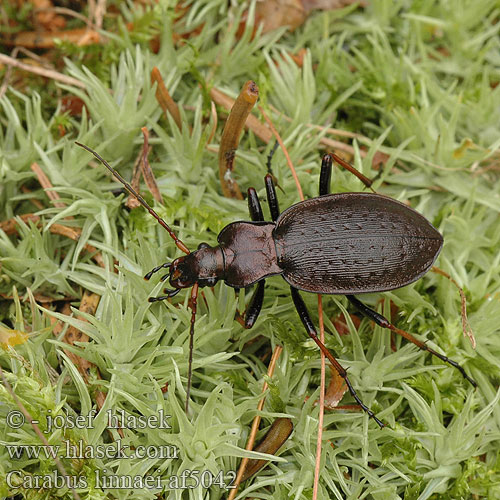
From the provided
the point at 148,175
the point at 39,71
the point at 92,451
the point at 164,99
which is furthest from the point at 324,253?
the point at 39,71

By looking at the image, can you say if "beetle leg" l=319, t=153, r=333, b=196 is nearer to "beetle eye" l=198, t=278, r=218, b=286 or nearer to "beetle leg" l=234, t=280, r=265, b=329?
"beetle leg" l=234, t=280, r=265, b=329

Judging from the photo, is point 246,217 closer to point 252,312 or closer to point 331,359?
point 252,312

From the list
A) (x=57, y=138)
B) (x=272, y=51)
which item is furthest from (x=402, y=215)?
(x=57, y=138)

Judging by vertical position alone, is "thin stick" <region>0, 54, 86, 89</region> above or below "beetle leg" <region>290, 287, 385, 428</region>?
above

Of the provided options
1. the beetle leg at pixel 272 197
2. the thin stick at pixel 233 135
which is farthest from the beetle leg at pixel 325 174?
the thin stick at pixel 233 135

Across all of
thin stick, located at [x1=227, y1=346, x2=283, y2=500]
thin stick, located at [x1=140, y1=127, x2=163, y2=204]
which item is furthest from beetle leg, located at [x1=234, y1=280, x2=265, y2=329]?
thin stick, located at [x1=140, y1=127, x2=163, y2=204]

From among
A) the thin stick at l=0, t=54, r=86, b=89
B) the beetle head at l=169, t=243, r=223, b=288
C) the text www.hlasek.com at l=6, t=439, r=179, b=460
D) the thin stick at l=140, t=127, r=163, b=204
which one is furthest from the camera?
the thin stick at l=0, t=54, r=86, b=89
